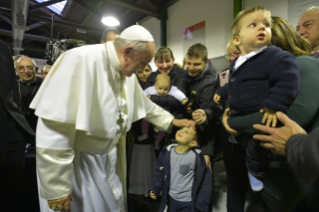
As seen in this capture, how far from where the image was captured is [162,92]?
245cm

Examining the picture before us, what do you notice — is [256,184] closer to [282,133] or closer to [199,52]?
[282,133]

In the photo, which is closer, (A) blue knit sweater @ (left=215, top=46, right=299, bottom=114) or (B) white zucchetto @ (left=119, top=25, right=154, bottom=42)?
(A) blue knit sweater @ (left=215, top=46, right=299, bottom=114)

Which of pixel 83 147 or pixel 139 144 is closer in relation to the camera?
pixel 83 147

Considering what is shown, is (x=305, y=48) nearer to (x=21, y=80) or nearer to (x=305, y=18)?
(x=305, y=18)

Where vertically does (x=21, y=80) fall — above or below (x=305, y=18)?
below

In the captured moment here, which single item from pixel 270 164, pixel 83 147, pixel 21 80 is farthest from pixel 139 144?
pixel 21 80

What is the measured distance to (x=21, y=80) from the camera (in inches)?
143

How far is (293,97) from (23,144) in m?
2.23

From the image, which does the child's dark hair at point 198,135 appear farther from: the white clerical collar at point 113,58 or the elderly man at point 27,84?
the elderly man at point 27,84

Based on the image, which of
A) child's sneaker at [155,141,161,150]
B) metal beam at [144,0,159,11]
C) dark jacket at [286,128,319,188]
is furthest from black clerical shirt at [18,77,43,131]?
metal beam at [144,0,159,11]

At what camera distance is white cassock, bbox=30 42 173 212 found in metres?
1.19

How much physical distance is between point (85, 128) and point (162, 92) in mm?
1390

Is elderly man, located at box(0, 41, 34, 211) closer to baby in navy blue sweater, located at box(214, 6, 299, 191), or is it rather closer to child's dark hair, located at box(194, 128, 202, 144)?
A: child's dark hair, located at box(194, 128, 202, 144)

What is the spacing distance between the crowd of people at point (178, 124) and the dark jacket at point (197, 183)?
0.03 feet
